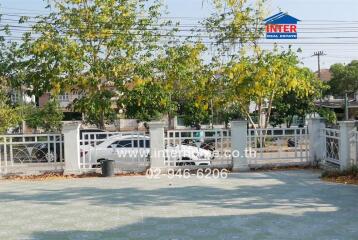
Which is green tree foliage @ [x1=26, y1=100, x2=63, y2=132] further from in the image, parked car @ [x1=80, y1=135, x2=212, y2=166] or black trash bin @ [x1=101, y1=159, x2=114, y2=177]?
black trash bin @ [x1=101, y1=159, x2=114, y2=177]

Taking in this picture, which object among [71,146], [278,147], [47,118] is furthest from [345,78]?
[71,146]

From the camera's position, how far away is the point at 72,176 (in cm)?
1004

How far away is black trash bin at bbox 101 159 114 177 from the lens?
32.5 feet

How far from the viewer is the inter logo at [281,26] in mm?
13969

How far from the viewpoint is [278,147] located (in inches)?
416

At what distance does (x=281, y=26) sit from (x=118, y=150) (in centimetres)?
728

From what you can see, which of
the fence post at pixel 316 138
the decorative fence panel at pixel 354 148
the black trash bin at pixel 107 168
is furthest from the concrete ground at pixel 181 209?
the fence post at pixel 316 138

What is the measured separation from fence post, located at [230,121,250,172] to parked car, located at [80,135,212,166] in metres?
0.64

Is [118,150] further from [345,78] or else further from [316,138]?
[345,78]

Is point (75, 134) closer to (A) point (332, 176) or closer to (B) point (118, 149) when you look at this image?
(B) point (118, 149)

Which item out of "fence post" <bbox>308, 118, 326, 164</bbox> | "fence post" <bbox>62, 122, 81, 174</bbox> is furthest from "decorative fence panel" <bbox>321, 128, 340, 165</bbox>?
"fence post" <bbox>62, 122, 81, 174</bbox>

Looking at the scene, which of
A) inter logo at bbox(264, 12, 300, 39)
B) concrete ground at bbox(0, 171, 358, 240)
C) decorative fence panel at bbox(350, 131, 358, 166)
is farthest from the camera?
inter logo at bbox(264, 12, 300, 39)

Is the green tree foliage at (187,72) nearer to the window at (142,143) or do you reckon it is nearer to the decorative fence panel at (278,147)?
the window at (142,143)

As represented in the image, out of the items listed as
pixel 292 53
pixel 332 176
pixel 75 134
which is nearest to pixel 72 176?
pixel 75 134
